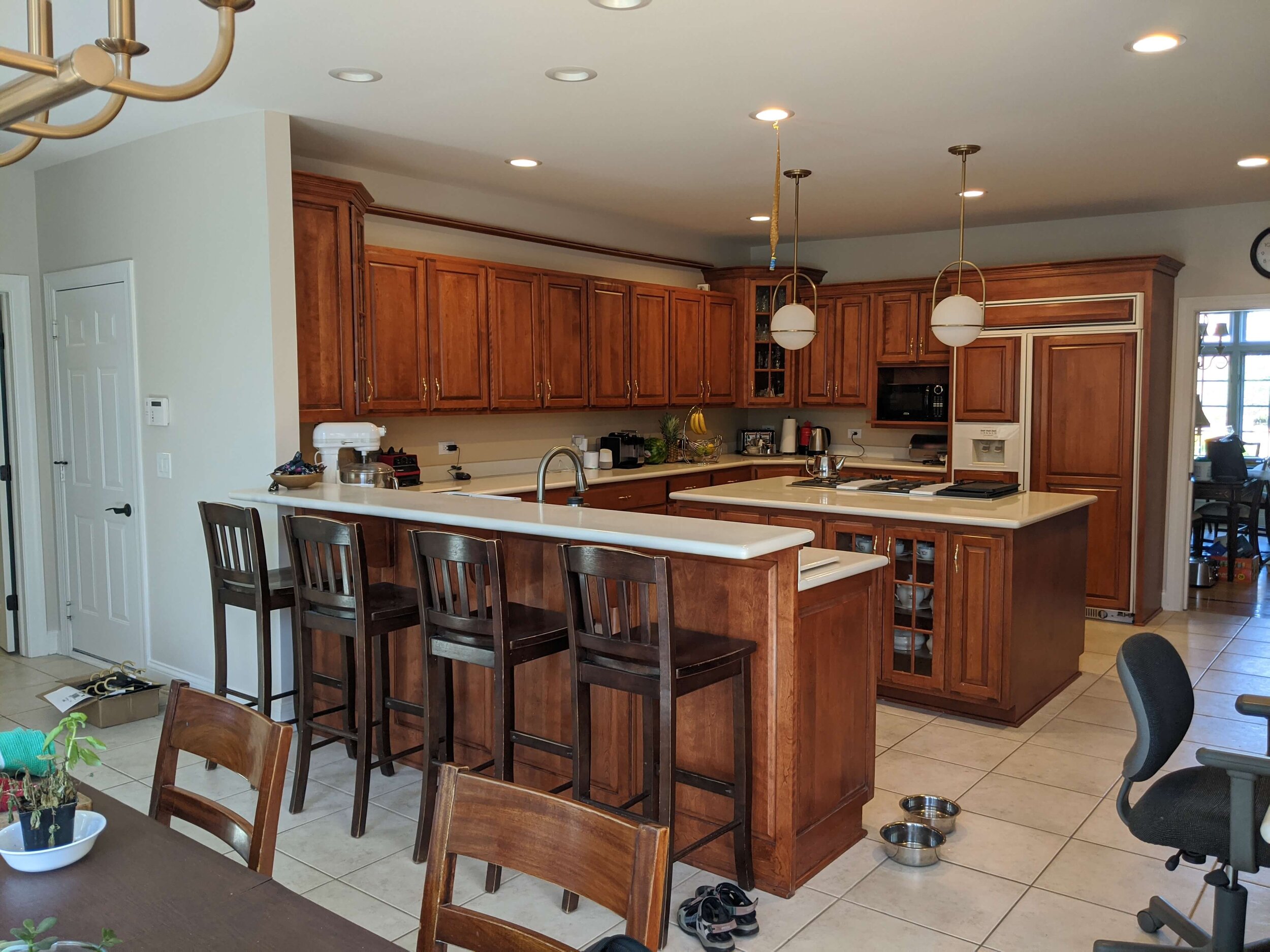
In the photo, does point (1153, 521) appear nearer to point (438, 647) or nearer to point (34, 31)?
point (438, 647)

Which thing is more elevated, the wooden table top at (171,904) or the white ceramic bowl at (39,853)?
the white ceramic bowl at (39,853)

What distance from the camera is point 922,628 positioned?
4555 millimetres

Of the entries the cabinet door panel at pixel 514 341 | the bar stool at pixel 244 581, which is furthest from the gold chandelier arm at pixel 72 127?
the cabinet door panel at pixel 514 341

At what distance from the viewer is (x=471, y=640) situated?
3.00 meters

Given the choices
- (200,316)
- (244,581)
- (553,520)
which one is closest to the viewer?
(553,520)

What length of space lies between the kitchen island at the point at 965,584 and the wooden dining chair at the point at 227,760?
270cm

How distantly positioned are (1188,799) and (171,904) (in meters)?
2.23

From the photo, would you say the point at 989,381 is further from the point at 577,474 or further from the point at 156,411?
the point at 156,411

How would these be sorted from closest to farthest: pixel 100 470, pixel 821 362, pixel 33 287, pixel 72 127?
pixel 72 127
pixel 100 470
pixel 33 287
pixel 821 362

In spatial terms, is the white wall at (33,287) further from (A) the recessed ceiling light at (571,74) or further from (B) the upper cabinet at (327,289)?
(A) the recessed ceiling light at (571,74)

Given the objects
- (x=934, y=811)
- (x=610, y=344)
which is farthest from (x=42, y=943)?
(x=610, y=344)

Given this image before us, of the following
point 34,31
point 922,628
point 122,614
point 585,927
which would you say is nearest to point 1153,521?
point 922,628

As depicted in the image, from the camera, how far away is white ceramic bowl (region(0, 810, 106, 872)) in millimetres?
1391

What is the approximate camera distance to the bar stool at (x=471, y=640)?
2.88 metres
